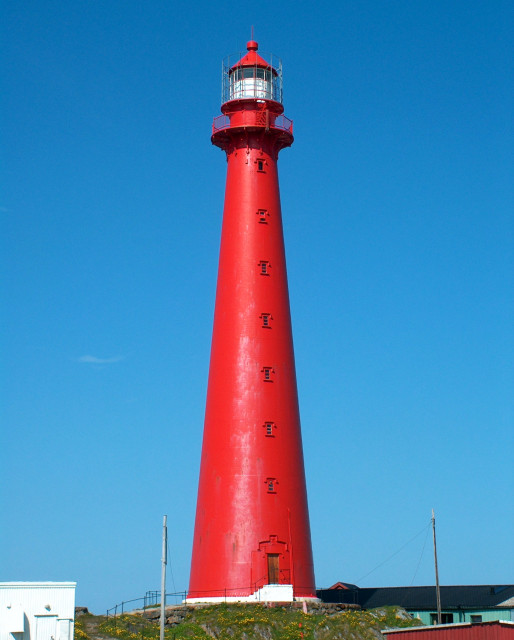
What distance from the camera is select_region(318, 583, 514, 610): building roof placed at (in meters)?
59.8

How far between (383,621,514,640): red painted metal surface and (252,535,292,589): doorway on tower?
710cm

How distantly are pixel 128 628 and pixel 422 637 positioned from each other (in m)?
12.3

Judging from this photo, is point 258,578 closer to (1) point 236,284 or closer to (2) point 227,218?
(1) point 236,284

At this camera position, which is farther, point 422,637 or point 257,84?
point 257,84

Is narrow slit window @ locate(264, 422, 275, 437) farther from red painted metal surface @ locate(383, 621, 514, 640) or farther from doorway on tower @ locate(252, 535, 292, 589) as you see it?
red painted metal surface @ locate(383, 621, 514, 640)

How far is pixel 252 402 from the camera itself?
48156 millimetres

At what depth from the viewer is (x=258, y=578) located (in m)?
46.2

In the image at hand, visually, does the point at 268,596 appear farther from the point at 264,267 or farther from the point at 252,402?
the point at 264,267

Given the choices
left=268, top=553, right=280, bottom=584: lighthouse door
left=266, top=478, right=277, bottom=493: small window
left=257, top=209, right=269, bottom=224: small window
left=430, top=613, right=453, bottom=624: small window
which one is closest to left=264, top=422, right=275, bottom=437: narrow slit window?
left=266, top=478, right=277, bottom=493: small window

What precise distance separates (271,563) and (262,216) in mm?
16861

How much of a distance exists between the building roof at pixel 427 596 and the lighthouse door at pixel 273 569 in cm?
1719

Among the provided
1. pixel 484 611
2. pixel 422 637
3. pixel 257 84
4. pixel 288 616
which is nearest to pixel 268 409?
pixel 288 616

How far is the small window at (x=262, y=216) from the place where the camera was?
50.6 metres

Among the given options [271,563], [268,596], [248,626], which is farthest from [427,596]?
[248,626]
